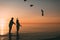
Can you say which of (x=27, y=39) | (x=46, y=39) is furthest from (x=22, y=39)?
(x=46, y=39)

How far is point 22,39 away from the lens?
38.3 meters

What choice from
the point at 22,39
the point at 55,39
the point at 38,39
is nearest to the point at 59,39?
the point at 55,39

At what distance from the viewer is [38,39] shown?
38750 mm

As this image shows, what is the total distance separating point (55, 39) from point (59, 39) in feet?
2.37

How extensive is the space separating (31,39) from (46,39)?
240 cm

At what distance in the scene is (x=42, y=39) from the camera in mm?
38875

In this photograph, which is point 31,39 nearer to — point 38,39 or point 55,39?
point 38,39

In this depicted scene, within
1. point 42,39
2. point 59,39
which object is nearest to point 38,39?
point 42,39

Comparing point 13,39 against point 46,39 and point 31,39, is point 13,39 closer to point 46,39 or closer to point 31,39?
point 31,39

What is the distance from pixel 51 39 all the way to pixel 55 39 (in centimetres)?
68

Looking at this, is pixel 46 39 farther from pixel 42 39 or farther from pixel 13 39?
pixel 13 39

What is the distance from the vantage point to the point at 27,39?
127 ft

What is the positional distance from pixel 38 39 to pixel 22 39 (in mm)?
2433

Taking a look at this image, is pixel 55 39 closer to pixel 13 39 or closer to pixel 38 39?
pixel 38 39
